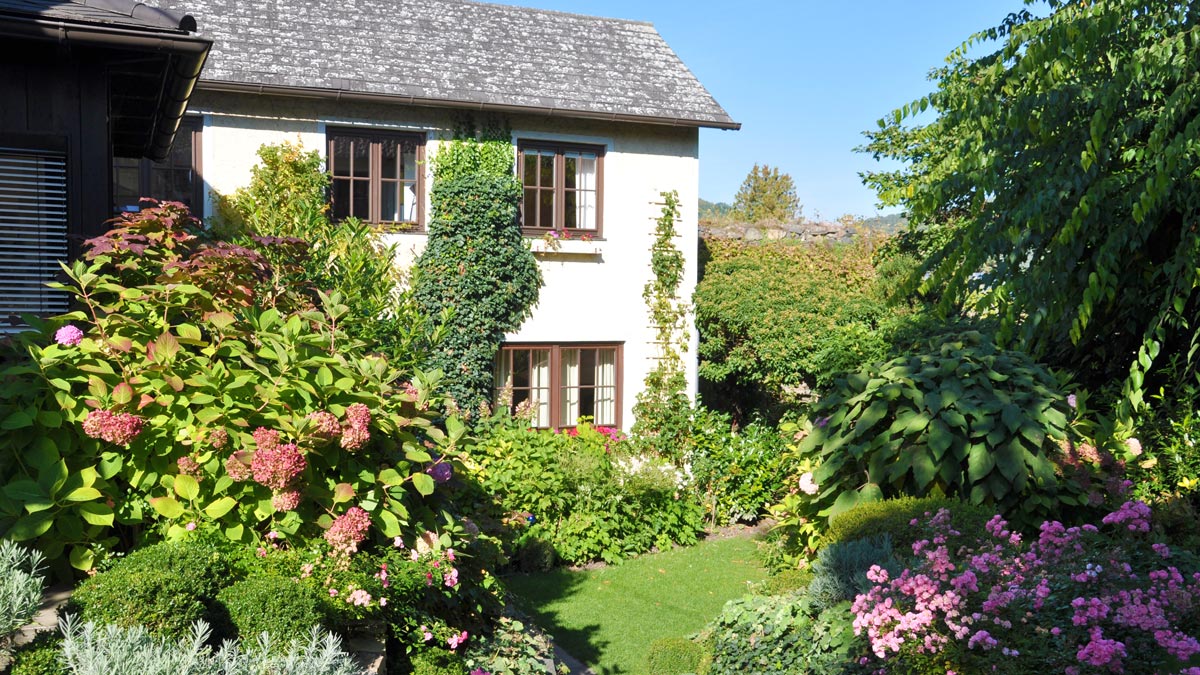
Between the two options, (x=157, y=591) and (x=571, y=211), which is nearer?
(x=157, y=591)

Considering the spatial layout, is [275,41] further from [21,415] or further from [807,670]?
[807,670]

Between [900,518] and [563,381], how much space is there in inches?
290

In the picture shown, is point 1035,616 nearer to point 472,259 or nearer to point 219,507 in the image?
point 219,507

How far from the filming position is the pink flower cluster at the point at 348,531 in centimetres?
432

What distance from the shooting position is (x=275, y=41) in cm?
1135

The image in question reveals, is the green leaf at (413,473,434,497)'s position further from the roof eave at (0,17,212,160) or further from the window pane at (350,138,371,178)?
the window pane at (350,138,371,178)

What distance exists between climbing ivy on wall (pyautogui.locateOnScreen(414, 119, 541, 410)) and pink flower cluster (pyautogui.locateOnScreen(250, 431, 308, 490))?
711cm

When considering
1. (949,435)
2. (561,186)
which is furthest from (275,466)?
(561,186)

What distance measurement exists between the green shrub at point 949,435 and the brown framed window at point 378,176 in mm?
6728

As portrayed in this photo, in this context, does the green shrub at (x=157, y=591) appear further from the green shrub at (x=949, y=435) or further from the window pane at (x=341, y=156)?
the window pane at (x=341, y=156)

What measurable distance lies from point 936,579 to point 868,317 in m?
8.23

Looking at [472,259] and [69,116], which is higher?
[69,116]

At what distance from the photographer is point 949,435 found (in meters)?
5.84

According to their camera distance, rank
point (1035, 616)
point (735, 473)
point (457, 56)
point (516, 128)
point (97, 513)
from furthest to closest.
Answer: point (735, 473) → point (457, 56) → point (516, 128) → point (97, 513) → point (1035, 616)
